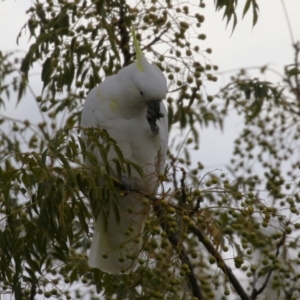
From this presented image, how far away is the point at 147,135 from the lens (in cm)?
304

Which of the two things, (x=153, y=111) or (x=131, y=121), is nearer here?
(x=153, y=111)

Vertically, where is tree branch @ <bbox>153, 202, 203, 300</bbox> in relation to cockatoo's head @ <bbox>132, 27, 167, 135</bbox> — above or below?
below

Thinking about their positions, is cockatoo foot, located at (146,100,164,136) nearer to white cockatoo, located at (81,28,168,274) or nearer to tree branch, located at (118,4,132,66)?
white cockatoo, located at (81,28,168,274)

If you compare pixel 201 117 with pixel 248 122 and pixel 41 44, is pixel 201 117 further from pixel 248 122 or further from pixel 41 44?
pixel 41 44

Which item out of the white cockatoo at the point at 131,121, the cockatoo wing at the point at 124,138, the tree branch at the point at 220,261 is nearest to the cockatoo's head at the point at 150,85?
the white cockatoo at the point at 131,121

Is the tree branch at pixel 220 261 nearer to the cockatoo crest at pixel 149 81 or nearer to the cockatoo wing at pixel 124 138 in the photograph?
the cockatoo wing at pixel 124 138

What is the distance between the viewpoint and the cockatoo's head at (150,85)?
274cm

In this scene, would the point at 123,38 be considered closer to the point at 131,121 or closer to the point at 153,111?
the point at 131,121

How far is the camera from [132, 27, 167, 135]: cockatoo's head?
108 inches

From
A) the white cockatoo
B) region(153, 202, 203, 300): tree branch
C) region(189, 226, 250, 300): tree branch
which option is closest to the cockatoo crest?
the white cockatoo

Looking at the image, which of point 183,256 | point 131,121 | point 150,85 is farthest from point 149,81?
point 183,256

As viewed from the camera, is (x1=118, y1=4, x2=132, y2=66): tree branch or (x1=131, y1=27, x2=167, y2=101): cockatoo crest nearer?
(x1=131, y1=27, x2=167, y2=101): cockatoo crest

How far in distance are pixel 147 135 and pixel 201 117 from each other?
4.18 ft

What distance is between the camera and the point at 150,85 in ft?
9.05
